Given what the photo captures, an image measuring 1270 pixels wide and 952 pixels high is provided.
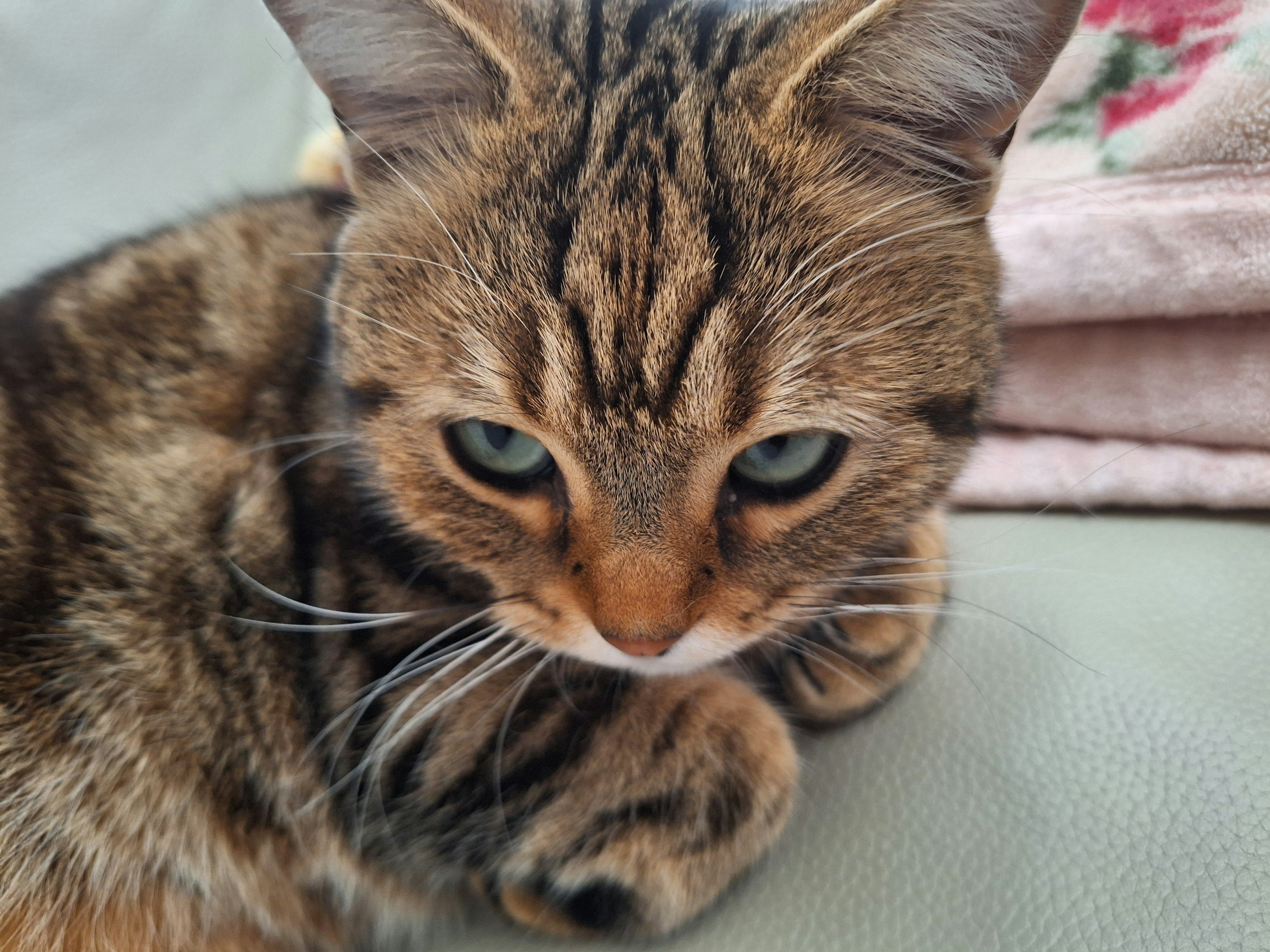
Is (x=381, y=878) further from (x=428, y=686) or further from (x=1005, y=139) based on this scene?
(x=1005, y=139)

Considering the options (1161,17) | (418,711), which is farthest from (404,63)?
(1161,17)

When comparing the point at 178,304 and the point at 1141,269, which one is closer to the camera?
the point at 178,304

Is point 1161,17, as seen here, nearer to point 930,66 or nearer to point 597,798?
point 930,66

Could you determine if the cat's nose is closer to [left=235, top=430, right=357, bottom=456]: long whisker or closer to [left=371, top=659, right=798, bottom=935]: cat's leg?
[left=371, top=659, right=798, bottom=935]: cat's leg

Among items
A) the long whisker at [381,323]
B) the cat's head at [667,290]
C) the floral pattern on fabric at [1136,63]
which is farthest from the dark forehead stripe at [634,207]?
the floral pattern on fabric at [1136,63]

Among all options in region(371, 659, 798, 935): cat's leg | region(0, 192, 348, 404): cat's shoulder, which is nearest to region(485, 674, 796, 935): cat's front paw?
region(371, 659, 798, 935): cat's leg

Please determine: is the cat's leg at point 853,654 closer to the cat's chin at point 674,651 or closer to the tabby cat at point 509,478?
the tabby cat at point 509,478

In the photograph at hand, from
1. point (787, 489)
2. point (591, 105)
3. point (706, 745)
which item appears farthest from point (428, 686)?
point (591, 105)
